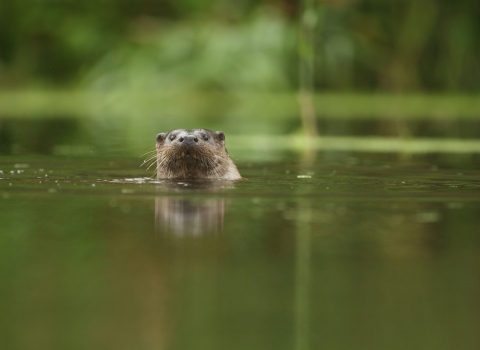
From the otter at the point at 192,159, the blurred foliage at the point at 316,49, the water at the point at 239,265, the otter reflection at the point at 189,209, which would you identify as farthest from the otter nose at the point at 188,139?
the blurred foliage at the point at 316,49

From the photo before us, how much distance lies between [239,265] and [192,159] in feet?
10.4

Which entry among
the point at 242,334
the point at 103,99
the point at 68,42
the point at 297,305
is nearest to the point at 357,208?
the point at 297,305

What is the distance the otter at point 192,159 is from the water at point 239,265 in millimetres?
378

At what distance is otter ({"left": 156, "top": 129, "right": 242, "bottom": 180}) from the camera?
6.78m

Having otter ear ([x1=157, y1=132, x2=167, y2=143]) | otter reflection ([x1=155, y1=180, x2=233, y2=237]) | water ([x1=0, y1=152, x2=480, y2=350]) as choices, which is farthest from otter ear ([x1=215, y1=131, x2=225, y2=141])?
water ([x1=0, y1=152, x2=480, y2=350])

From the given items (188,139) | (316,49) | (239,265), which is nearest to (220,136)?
(188,139)

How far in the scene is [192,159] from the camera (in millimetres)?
6848

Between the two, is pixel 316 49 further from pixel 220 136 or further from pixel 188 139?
pixel 188 139

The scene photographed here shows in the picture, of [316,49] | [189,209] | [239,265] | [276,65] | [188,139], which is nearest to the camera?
[239,265]

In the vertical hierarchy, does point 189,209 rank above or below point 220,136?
below

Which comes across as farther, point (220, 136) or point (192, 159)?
point (220, 136)

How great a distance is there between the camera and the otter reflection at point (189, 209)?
4.50 m

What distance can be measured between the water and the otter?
38 cm

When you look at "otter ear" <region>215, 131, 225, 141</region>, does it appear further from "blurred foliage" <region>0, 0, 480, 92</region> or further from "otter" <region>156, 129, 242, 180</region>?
"blurred foliage" <region>0, 0, 480, 92</region>
